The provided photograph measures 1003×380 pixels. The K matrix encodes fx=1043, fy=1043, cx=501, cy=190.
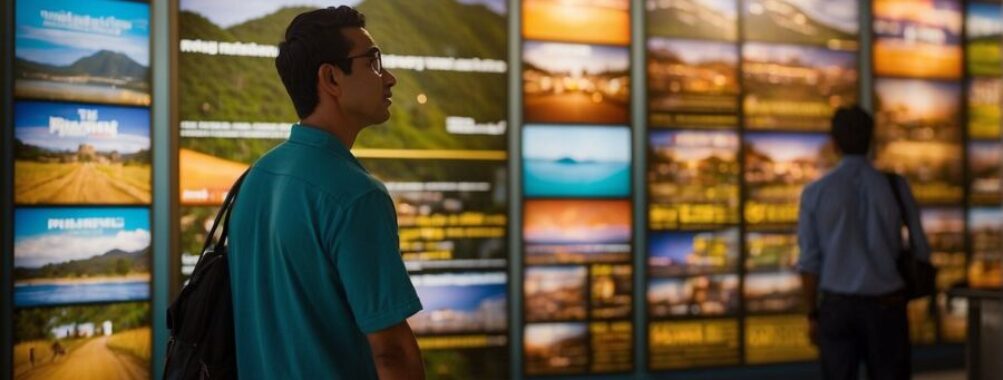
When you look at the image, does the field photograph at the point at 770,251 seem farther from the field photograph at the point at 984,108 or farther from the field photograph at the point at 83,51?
the field photograph at the point at 83,51

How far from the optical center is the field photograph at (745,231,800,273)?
6707 mm

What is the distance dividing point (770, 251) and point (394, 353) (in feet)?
17.5

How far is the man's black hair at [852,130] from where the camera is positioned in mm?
4242

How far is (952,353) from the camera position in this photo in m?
7.32

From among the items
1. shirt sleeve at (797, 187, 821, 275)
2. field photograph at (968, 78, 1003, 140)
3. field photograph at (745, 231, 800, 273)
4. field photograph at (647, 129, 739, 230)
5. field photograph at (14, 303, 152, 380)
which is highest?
field photograph at (968, 78, 1003, 140)

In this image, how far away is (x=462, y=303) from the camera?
5945 millimetres

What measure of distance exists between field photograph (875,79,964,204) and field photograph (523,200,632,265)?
2.07 m

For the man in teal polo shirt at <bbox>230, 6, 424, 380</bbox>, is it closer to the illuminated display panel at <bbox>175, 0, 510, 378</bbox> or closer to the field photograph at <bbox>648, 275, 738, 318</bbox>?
the illuminated display panel at <bbox>175, 0, 510, 378</bbox>

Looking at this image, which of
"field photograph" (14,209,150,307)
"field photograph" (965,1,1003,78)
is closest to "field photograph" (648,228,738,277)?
"field photograph" (965,1,1003,78)

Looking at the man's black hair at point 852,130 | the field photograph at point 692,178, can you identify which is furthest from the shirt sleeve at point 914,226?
the field photograph at point 692,178

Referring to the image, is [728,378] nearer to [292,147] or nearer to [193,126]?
[193,126]

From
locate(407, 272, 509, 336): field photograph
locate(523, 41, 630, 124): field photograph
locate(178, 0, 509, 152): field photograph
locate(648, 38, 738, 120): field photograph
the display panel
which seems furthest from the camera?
the display panel

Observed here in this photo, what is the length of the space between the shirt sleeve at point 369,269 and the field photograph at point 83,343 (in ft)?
11.8

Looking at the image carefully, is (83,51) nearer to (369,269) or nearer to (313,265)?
(313,265)
